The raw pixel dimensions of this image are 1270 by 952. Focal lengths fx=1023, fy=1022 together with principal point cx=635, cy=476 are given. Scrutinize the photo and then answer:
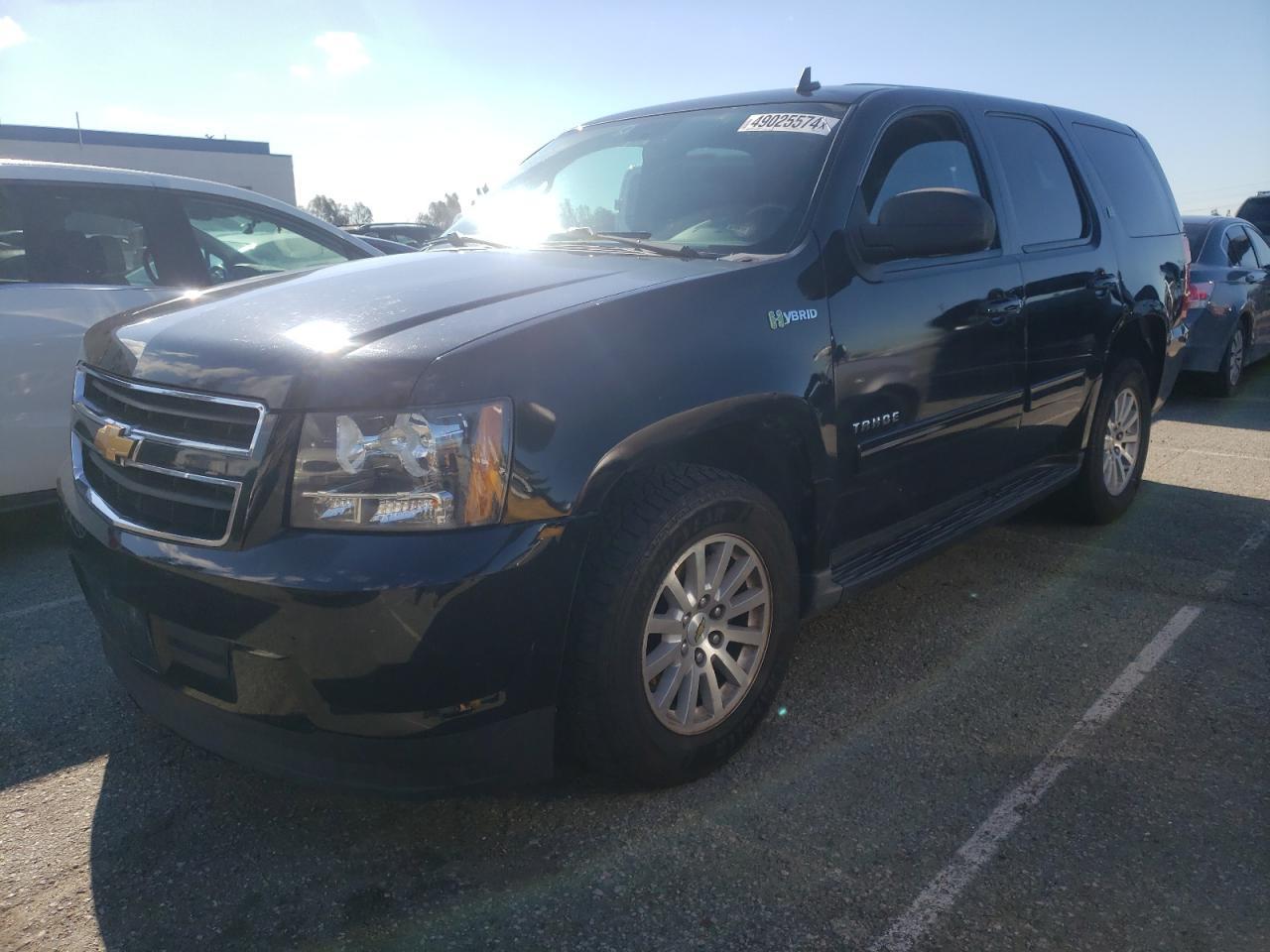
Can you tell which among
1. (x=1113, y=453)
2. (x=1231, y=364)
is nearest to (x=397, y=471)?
(x=1113, y=453)

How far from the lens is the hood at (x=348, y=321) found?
2230 mm

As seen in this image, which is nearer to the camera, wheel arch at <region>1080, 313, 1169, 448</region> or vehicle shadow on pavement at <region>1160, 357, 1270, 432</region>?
wheel arch at <region>1080, 313, 1169, 448</region>

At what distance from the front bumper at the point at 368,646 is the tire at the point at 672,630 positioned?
10 cm

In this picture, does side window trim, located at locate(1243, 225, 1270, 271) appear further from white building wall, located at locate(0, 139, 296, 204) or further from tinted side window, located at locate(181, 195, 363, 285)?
white building wall, located at locate(0, 139, 296, 204)

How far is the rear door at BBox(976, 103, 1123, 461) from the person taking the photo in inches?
159

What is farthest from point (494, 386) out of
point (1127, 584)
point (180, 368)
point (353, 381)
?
point (1127, 584)

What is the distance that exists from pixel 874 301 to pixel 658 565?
1.22m

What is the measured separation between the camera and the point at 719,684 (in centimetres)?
286

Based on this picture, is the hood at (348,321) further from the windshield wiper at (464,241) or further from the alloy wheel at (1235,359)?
the alloy wheel at (1235,359)

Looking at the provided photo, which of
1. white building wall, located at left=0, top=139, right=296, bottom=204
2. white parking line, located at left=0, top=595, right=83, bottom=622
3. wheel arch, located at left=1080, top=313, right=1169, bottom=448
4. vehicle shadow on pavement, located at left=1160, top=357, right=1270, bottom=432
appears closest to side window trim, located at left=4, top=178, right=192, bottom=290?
white parking line, located at left=0, top=595, right=83, bottom=622

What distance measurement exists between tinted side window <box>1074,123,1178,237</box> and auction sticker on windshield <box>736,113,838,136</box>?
195 centimetres

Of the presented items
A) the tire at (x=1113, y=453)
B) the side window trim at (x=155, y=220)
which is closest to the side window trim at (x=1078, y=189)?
the tire at (x=1113, y=453)

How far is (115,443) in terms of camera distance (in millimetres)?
2566

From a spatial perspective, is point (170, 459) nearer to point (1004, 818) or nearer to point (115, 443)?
point (115, 443)
